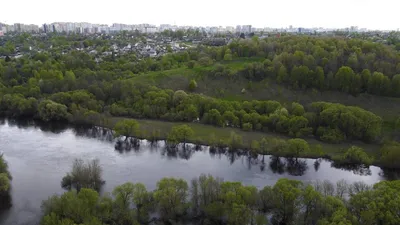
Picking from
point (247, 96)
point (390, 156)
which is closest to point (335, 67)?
point (247, 96)

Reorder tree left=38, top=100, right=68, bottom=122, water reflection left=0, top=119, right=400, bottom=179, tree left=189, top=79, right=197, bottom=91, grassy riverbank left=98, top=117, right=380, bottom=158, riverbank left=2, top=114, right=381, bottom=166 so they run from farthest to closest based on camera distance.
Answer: tree left=189, top=79, right=197, bottom=91
tree left=38, top=100, right=68, bottom=122
grassy riverbank left=98, top=117, right=380, bottom=158
riverbank left=2, top=114, right=381, bottom=166
water reflection left=0, top=119, right=400, bottom=179

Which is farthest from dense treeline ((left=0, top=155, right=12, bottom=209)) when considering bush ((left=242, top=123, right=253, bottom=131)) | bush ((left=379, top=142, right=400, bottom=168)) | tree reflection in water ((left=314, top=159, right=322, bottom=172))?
bush ((left=379, top=142, right=400, bottom=168))

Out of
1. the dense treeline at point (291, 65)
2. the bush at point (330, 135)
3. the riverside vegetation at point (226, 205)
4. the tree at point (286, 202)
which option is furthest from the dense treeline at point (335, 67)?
the tree at point (286, 202)

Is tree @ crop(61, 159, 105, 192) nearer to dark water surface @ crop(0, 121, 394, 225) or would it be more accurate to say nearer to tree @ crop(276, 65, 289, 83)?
dark water surface @ crop(0, 121, 394, 225)

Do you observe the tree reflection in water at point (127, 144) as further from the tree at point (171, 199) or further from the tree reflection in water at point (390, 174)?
the tree reflection in water at point (390, 174)

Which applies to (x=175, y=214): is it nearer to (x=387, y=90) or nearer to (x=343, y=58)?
(x=387, y=90)

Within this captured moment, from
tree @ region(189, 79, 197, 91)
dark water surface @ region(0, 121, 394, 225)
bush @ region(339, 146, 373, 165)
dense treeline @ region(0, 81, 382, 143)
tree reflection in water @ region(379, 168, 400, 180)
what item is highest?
tree @ region(189, 79, 197, 91)

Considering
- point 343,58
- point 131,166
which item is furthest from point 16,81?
point 343,58
